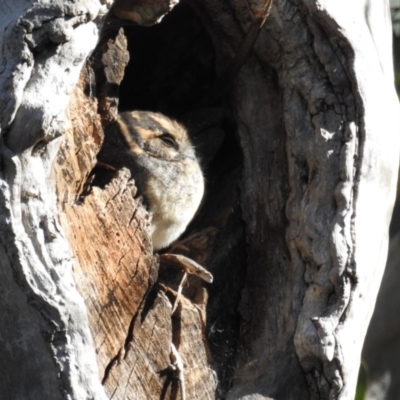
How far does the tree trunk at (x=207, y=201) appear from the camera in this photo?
1.93 meters

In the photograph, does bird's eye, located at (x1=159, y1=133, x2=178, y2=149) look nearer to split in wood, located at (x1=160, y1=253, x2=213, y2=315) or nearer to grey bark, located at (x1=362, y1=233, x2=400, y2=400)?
split in wood, located at (x1=160, y1=253, x2=213, y2=315)

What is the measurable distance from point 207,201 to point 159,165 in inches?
12.5

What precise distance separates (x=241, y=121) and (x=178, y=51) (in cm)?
34

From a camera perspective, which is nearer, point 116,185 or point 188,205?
point 116,185

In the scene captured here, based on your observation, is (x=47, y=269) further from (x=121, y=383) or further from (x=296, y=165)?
(x=296, y=165)

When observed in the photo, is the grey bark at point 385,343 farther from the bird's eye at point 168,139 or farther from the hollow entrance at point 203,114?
the bird's eye at point 168,139

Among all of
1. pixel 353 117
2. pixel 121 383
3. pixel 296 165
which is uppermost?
pixel 353 117

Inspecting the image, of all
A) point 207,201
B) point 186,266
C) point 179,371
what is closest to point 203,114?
point 207,201

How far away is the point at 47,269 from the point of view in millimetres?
1923

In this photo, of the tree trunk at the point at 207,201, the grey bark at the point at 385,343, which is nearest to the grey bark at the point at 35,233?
the tree trunk at the point at 207,201

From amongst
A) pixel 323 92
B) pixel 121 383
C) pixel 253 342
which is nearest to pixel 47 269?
pixel 121 383

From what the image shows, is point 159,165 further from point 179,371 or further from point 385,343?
point 385,343

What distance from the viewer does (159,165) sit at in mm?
2705

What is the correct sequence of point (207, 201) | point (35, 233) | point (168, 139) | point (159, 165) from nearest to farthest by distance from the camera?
1. point (35, 233)
2. point (159, 165)
3. point (168, 139)
4. point (207, 201)
